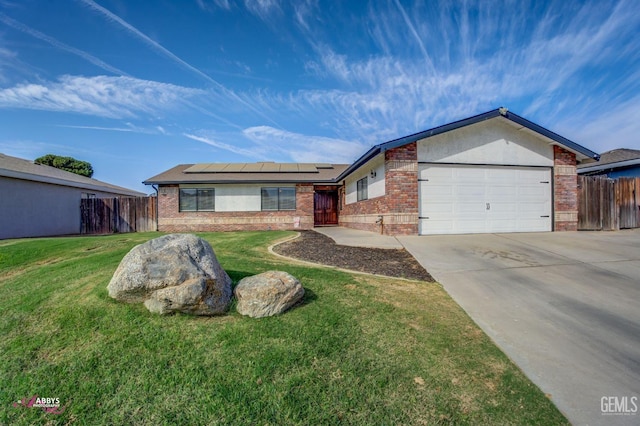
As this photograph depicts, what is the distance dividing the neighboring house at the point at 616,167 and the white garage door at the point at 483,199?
6481 millimetres

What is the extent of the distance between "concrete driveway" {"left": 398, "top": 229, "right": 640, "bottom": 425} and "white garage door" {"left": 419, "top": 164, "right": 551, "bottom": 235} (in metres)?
2.74

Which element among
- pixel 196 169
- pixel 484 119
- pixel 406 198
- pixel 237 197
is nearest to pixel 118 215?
pixel 196 169

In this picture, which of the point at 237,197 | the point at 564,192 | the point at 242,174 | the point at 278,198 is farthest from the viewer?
the point at 242,174

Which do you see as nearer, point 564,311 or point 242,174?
point 564,311

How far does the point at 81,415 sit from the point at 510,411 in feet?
11.1

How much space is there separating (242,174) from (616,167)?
64.6 ft

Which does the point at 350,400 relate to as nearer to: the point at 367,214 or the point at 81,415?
the point at 81,415

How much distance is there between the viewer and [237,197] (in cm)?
1592

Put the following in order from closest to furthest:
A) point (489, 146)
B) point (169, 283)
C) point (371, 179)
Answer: point (169, 283)
point (489, 146)
point (371, 179)

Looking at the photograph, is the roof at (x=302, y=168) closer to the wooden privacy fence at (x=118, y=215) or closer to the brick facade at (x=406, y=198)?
the brick facade at (x=406, y=198)

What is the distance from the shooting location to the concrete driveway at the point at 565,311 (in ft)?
7.93

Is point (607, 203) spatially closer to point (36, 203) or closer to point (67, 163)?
point (36, 203)

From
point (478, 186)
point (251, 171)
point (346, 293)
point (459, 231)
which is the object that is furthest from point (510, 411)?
point (251, 171)

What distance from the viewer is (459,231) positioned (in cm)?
1023
